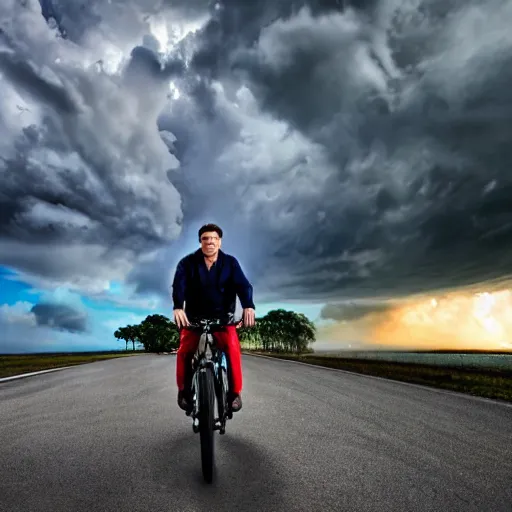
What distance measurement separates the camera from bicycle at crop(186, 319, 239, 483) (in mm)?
4152

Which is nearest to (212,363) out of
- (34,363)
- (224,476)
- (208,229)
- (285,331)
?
(224,476)

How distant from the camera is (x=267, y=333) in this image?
425 feet

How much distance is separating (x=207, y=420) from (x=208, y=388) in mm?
312

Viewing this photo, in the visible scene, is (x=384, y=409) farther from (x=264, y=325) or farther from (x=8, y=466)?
(x=264, y=325)

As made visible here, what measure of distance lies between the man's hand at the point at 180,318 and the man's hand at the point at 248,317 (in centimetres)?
66

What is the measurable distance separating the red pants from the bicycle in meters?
0.07

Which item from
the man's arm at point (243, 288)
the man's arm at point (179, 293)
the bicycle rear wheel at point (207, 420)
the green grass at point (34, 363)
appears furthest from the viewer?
the green grass at point (34, 363)

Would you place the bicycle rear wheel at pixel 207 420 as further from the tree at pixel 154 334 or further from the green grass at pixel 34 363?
the tree at pixel 154 334

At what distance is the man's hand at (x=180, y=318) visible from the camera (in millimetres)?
4703

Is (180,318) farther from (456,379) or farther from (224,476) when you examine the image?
(456,379)

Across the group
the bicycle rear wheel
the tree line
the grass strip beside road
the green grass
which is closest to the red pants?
the bicycle rear wheel

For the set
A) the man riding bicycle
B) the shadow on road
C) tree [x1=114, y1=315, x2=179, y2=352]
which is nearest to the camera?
the shadow on road

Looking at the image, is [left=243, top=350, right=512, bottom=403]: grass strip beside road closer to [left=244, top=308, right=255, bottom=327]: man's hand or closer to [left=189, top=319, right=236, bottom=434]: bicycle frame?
[left=244, top=308, right=255, bottom=327]: man's hand

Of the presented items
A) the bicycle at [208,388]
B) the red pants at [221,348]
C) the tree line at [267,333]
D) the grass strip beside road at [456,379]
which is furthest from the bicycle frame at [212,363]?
the tree line at [267,333]
